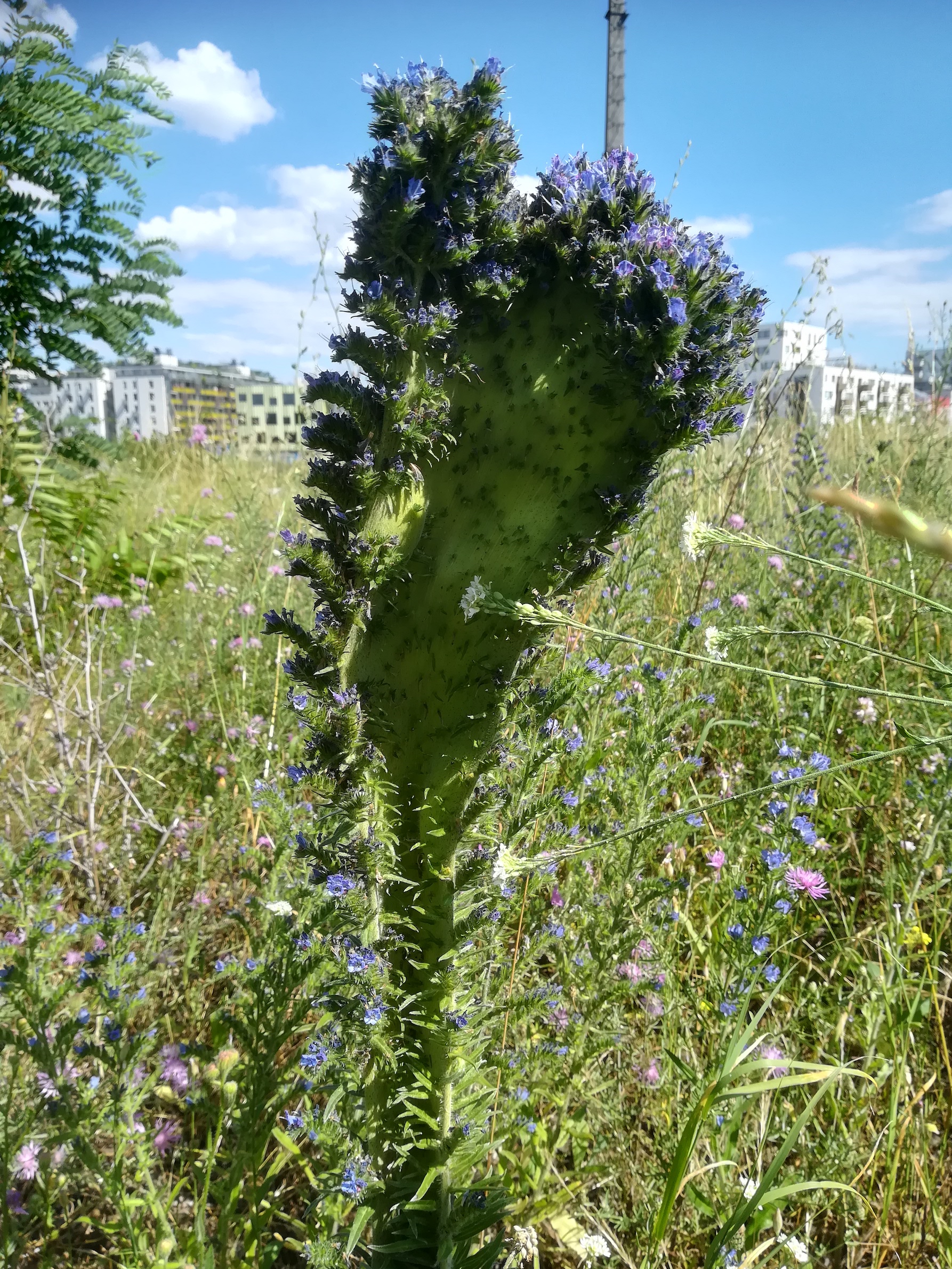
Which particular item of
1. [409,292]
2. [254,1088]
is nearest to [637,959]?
[254,1088]

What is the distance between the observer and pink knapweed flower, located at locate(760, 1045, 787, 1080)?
1.91 m

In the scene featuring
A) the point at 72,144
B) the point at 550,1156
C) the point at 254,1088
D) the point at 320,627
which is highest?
the point at 72,144

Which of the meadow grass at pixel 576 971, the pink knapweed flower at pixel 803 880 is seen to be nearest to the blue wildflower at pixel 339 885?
the meadow grass at pixel 576 971

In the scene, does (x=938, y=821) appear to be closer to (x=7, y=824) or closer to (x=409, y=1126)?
(x=409, y=1126)

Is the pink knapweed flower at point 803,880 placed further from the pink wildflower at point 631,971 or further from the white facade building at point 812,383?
the white facade building at point 812,383

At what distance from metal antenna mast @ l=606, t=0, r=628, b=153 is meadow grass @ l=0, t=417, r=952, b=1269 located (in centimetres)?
933

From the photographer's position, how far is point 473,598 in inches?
48.6

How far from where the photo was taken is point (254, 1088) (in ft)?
5.06

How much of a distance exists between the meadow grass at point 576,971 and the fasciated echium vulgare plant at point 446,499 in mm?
70

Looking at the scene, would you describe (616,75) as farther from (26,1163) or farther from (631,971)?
(26,1163)

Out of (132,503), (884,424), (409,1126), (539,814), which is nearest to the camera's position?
(409,1126)

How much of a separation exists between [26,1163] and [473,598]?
5.28ft

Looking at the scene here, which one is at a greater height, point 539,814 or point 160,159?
point 160,159

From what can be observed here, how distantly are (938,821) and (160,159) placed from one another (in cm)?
568
